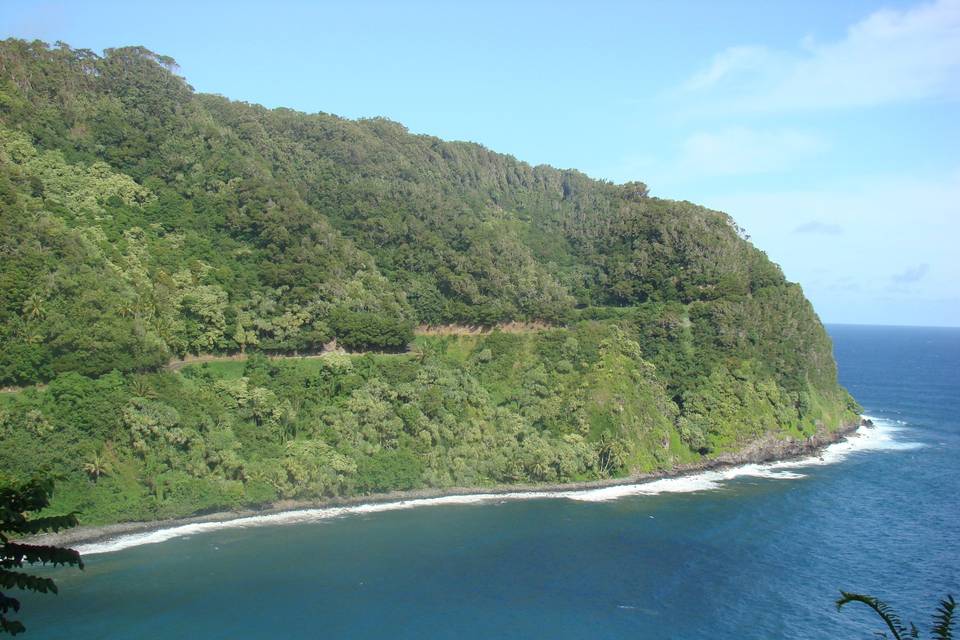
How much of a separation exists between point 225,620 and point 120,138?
57847mm

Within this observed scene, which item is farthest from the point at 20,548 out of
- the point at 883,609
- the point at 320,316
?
the point at 320,316

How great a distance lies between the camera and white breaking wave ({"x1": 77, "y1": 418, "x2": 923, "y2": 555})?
165 feet

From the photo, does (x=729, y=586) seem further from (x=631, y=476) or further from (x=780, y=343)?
(x=780, y=343)

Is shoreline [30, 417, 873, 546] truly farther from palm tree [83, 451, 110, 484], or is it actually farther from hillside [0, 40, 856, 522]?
palm tree [83, 451, 110, 484]

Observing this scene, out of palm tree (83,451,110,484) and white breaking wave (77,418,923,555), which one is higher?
palm tree (83,451,110,484)

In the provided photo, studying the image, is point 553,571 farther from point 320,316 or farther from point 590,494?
point 320,316

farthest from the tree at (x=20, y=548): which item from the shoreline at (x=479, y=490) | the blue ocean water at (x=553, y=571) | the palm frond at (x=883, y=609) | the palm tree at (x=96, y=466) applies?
the palm tree at (x=96, y=466)

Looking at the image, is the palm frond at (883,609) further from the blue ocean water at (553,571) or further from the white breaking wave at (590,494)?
the white breaking wave at (590,494)

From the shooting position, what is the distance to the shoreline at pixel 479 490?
49.0 m

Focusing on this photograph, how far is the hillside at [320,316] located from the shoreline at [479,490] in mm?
793

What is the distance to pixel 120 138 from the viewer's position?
257 feet

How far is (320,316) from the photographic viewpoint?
68625 mm

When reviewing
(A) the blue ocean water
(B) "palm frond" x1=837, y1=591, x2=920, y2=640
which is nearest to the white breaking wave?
(A) the blue ocean water

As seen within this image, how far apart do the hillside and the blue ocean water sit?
6.42 metres
